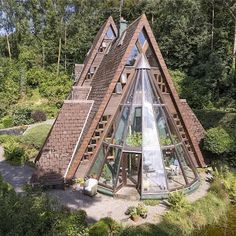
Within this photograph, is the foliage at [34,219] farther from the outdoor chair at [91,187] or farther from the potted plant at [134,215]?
the outdoor chair at [91,187]

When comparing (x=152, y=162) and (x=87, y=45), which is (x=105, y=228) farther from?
(x=87, y=45)

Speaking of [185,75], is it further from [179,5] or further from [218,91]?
[179,5]

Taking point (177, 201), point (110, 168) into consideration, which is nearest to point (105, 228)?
point (177, 201)

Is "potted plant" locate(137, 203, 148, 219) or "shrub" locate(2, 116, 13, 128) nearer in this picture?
"potted plant" locate(137, 203, 148, 219)

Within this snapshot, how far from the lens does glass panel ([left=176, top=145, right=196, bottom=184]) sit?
580 inches

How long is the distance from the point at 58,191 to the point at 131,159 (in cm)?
408

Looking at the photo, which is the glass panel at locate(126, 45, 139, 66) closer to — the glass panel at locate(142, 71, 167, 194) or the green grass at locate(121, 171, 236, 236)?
the glass panel at locate(142, 71, 167, 194)

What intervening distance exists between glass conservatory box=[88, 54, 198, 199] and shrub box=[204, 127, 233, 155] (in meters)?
2.87

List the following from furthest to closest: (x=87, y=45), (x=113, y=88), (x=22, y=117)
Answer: (x=87, y=45)
(x=22, y=117)
(x=113, y=88)

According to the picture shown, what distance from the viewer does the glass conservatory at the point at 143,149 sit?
45.0 feet

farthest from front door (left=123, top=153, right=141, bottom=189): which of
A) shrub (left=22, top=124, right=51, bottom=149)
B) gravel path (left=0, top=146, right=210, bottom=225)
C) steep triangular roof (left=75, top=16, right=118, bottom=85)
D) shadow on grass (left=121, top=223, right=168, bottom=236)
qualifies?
shrub (left=22, top=124, right=51, bottom=149)

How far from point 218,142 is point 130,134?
20.7ft

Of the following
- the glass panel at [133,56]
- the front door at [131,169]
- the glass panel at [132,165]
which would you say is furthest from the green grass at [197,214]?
the glass panel at [133,56]

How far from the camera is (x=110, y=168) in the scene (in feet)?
47.9
